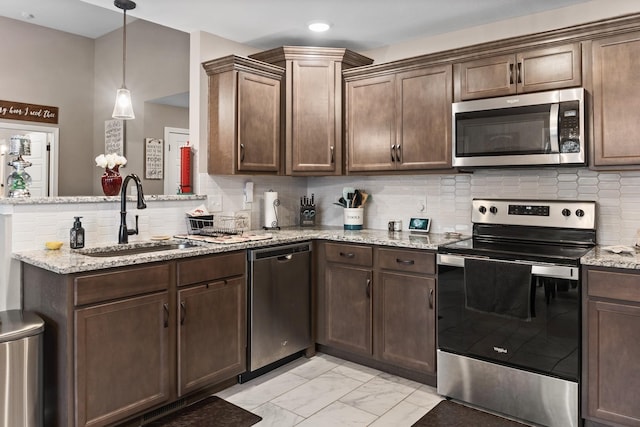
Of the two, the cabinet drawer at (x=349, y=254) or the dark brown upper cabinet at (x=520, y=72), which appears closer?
the dark brown upper cabinet at (x=520, y=72)

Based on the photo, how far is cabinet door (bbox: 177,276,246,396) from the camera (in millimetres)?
2547

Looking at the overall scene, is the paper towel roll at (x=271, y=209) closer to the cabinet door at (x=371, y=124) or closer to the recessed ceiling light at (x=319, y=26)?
the cabinet door at (x=371, y=124)

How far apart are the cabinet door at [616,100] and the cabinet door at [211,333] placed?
228 cm

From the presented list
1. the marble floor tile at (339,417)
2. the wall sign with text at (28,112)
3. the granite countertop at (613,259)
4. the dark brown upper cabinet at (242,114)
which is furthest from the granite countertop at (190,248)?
the wall sign with text at (28,112)

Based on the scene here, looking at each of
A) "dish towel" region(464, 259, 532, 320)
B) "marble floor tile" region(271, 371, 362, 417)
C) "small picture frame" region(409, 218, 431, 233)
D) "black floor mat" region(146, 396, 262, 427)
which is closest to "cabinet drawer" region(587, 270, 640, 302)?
"dish towel" region(464, 259, 532, 320)

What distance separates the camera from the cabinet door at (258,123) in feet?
10.9

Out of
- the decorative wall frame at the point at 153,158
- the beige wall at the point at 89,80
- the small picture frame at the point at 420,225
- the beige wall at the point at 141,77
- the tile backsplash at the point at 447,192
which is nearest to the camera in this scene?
the tile backsplash at the point at 447,192

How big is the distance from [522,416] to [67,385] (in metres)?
2.33

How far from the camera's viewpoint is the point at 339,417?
2.52 meters

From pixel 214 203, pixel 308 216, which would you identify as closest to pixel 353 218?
pixel 308 216

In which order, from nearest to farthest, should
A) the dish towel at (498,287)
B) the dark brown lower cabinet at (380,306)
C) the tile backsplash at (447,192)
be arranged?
1. the dish towel at (498,287)
2. the tile backsplash at (447,192)
3. the dark brown lower cabinet at (380,306)

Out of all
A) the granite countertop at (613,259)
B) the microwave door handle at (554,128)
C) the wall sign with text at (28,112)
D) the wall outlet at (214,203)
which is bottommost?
the granite countertop at (613,259)

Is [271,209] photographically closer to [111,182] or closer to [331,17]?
[111,182]

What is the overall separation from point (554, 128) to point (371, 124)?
4.25 ft
